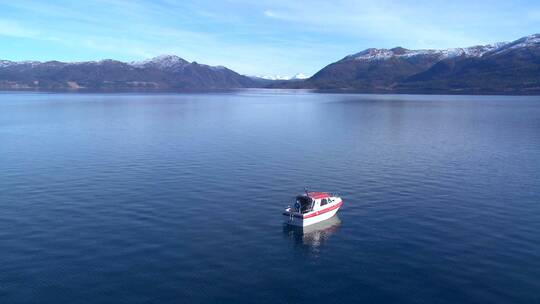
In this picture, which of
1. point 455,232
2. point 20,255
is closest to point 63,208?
point 20,255

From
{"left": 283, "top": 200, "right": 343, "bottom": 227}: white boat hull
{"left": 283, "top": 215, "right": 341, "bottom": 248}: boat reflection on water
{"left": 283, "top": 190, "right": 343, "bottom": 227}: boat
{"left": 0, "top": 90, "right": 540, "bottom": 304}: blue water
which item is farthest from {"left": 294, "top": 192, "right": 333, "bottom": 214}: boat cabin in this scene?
{"left": 0, "top": 90, "right": 540, "bottom": 304}: blue water

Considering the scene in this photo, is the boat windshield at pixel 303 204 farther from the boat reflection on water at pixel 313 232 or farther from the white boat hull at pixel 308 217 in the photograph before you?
the boat reflection on water at pixel 313 232

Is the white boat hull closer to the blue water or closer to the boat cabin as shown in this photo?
the boat cabin

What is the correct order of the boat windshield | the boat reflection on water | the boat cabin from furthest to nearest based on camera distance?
the boat windshield → the boat cabin → the boat reflection on water

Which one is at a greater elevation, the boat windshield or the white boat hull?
the boat windshield

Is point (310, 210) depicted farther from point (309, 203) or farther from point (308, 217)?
point (308, 217)

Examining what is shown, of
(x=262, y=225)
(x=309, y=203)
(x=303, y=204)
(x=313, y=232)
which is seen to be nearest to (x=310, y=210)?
A: (x=309, y=203)

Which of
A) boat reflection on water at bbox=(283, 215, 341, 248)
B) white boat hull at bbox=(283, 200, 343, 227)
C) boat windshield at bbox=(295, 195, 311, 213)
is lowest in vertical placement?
boat reflection on water at bbox=(283, 215, 341, 248)
